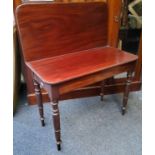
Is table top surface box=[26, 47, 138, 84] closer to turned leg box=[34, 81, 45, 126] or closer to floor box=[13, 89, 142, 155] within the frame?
turned leg box=[34, 81, 45, 126]

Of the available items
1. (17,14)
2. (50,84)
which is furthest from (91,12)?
(50,84)

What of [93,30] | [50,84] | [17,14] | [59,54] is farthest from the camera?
[93,30]

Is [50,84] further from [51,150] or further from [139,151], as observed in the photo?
[139,151]

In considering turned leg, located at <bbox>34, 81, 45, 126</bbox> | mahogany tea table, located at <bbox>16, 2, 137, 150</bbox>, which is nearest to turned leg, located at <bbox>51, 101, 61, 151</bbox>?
mahogany tea table, located at <bbox>16, 2, 137, 150</bbox>

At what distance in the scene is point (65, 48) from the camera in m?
1.56

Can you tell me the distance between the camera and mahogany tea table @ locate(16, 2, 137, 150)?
48.7 inches

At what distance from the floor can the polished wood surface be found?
629 mm

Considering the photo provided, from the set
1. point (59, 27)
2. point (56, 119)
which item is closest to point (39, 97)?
point (56, 119)

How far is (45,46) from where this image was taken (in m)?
1.46

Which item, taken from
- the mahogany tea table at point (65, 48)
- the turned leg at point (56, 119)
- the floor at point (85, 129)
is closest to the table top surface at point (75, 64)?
the mahogany tea table at point (65, 48)

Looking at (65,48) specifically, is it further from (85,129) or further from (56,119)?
(85,129)
